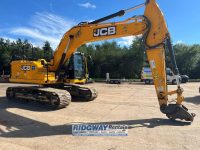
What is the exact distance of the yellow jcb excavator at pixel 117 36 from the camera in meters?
9.37

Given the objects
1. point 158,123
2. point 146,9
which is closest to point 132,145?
point 158,123

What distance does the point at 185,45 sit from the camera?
55.8 m

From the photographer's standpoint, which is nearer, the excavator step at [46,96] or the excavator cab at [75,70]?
the excavator step at [46,96]

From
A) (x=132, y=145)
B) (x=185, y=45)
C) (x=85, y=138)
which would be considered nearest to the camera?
(x=132, y=145)

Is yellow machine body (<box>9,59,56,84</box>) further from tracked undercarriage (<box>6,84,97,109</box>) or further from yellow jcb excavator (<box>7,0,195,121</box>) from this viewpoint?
tracked undercarriage (<box>6,84,97,109</box>)

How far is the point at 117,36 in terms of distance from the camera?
34.7 feet

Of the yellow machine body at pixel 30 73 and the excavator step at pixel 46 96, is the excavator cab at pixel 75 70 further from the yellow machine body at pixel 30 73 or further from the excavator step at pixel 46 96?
the excavator step at pixel 46 96

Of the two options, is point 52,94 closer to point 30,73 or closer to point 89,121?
point 30,73

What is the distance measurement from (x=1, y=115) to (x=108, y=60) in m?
41.6

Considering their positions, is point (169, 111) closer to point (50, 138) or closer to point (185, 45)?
point (50, 138)

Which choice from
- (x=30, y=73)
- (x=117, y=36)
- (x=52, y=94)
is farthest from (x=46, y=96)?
(x=117, y=36)
